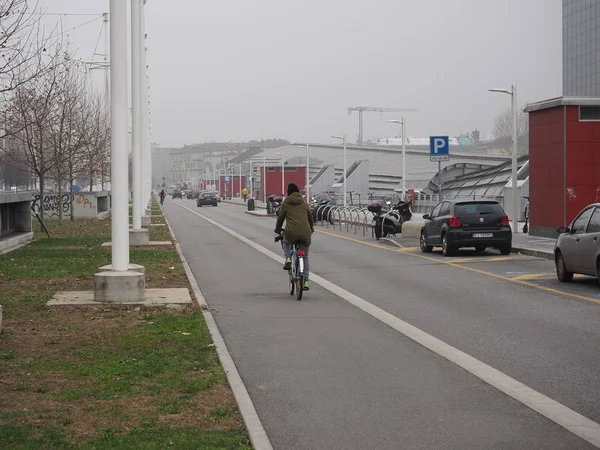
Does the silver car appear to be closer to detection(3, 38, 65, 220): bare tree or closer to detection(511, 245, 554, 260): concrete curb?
detection(511, 245, 554, 260): concrete curb

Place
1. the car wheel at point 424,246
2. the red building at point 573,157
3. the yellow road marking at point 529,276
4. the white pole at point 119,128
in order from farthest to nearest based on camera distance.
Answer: the red building at point 573,157
the car wheel at point 424,246
the yellow road marking at point 529,276
the white pole at point 119,128

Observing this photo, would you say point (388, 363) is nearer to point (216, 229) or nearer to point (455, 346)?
point (455, 346)

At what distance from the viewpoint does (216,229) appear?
43.3 meters

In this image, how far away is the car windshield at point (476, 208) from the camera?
2489cm

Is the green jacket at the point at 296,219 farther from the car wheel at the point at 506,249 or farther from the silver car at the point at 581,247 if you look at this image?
the car wheel at the point at 506,249

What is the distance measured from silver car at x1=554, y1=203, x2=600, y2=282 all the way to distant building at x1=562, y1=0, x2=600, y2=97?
89607mm

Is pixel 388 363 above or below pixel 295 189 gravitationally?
below

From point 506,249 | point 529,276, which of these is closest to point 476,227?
point 506,249

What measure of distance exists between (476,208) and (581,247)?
8.53 metres

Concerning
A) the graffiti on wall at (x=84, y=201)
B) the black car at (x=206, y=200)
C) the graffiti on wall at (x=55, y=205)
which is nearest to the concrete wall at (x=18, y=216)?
the graffiti on wall at (x=55, y=205)

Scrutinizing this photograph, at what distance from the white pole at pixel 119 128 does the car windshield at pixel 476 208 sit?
12334 millimetres

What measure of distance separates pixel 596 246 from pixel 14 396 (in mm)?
11144

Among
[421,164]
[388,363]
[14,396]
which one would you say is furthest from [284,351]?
[421,164]

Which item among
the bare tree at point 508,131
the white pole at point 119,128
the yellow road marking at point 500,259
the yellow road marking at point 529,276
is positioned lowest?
the yellow road marking at point 500,259
